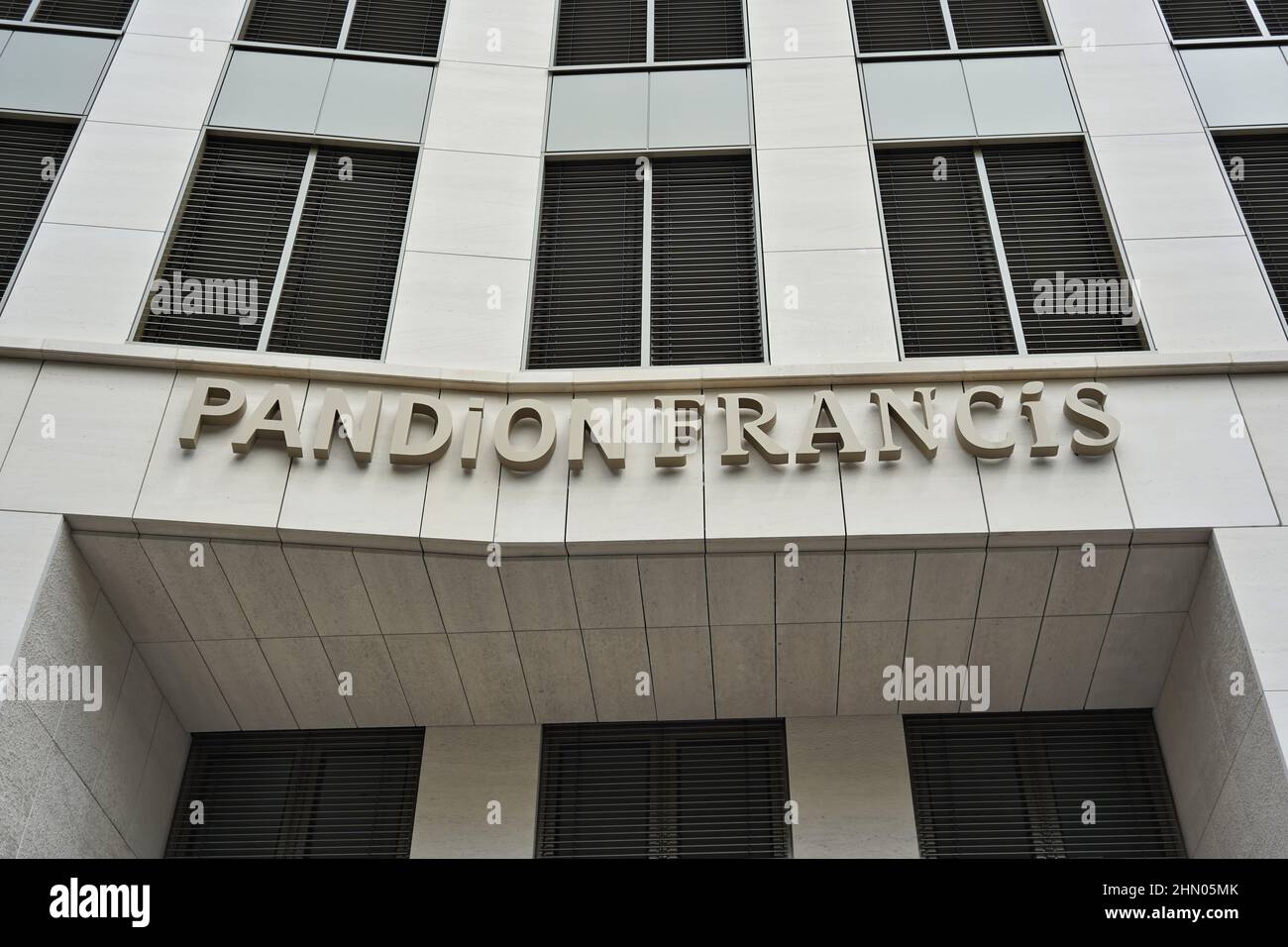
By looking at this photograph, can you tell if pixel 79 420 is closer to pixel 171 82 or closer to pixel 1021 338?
pixel 171 82

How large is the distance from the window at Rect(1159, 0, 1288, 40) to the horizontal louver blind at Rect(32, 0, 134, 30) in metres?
13.5

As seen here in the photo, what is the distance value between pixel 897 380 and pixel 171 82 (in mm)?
9456

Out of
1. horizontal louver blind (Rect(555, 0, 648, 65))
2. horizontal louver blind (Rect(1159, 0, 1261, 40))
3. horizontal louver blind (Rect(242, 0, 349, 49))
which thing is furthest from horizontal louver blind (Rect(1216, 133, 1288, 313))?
horizontal louver blind (Rect(242, 0, 349, 49))

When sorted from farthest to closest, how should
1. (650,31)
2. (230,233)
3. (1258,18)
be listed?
1. (650,31)
2. (1258,18)
3. (230,233)

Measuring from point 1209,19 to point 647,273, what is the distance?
8285 millimetres

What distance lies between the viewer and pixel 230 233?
41.1ft

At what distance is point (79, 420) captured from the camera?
34.7 ft

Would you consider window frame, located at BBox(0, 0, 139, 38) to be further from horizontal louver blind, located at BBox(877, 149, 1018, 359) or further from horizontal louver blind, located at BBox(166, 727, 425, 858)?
horizontal louver blind, located at BBox(877, 149, 1018, 359)

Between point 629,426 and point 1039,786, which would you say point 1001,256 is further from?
point 1039,786

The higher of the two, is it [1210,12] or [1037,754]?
[1210,12]

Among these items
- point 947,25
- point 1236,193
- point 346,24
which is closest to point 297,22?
point 346,24

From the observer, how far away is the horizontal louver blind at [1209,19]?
14094mm

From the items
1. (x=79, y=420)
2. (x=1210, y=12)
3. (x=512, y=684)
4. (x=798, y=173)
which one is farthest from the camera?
(x=1210, y=12)

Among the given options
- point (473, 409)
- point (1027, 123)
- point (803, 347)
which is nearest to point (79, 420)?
point (473, 409)
